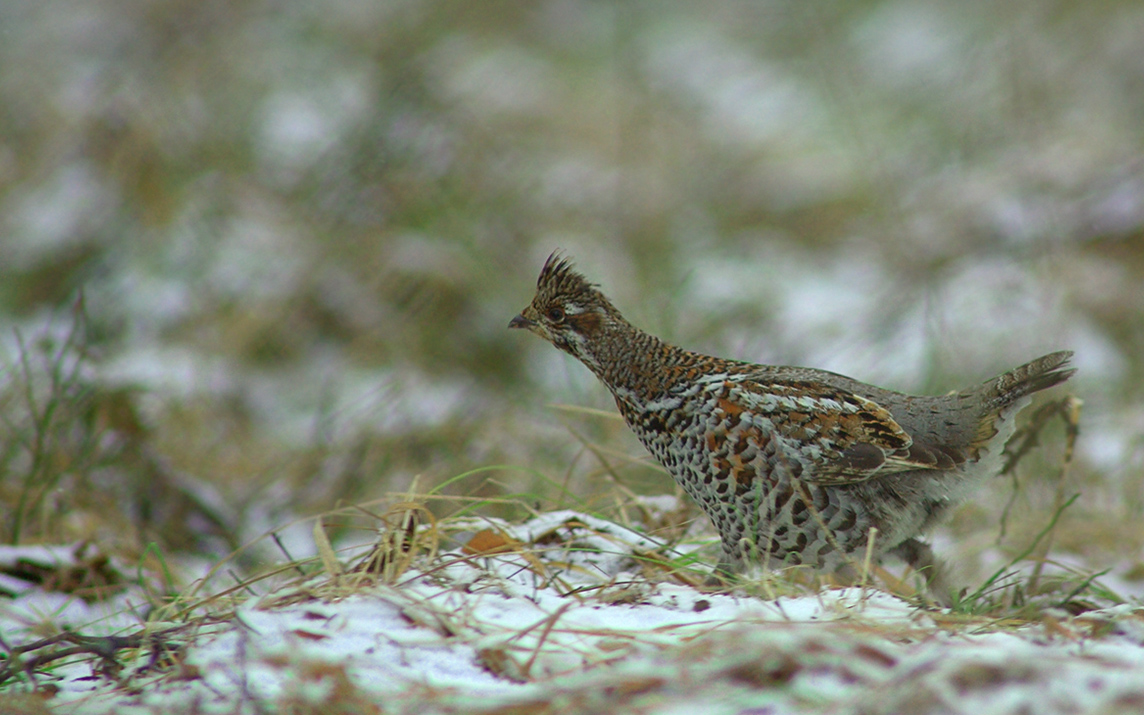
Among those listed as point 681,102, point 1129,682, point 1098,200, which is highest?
point 681,102

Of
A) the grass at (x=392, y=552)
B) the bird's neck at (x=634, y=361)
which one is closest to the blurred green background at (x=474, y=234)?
the grass at (x=392, y=552)

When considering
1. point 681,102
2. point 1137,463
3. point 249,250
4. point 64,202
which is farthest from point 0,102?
point 1137,463

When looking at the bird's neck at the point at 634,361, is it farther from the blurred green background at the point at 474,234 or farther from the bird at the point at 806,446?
the blurred green background at the point at 474,234

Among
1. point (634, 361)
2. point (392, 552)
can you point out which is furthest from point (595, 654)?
point (634, 361)

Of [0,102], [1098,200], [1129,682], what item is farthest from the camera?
[0,102]

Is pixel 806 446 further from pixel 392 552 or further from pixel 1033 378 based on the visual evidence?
pixel 392 552

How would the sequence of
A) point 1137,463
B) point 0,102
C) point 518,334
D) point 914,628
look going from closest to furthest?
point 914,628 → point 1137,463 → point 518,334 → point 0,102

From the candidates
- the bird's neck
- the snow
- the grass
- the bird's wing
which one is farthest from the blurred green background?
the snow

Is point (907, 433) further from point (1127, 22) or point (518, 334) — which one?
point (1127, 22)
